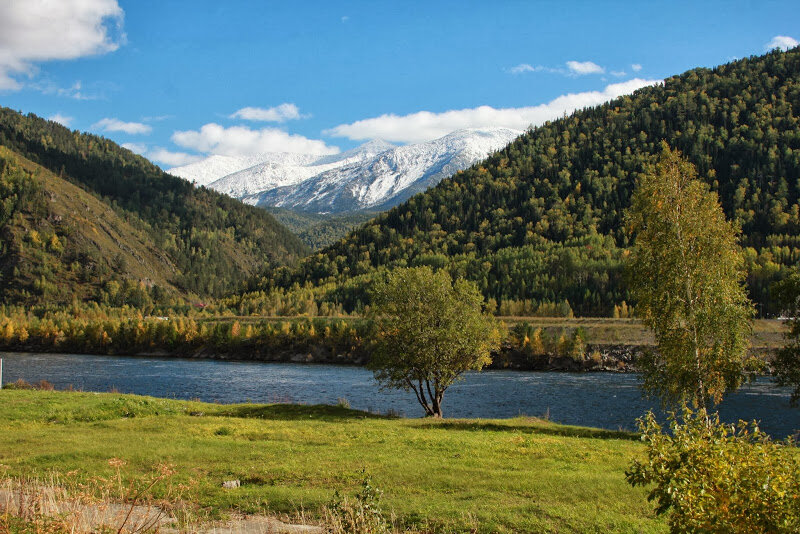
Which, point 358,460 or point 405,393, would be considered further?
point 405,393

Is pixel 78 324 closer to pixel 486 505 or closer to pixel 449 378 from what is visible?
pixel 449 378

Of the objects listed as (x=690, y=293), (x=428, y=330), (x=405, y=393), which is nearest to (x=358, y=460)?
(x=690, y=293)

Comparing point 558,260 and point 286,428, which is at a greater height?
point 558,260

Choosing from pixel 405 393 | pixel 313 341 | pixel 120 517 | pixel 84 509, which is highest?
pixel 84 509

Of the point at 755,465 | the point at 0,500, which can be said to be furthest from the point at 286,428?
the point at 755,465

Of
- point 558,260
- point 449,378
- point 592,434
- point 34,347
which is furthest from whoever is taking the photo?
point 558,260

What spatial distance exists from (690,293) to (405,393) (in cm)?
4685

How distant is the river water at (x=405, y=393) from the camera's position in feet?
199

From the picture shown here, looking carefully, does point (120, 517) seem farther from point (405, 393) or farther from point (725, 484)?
point (405, 393)

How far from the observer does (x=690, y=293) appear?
3045 centimetres

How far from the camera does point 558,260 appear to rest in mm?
199875

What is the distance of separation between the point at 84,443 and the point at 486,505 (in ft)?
59.0

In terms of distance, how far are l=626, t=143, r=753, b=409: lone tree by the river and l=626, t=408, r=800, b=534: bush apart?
22.4m

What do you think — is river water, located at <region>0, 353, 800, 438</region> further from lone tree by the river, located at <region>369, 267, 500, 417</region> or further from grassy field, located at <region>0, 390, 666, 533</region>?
grassy field, located at <region>0, 390, 666, 533</region>
